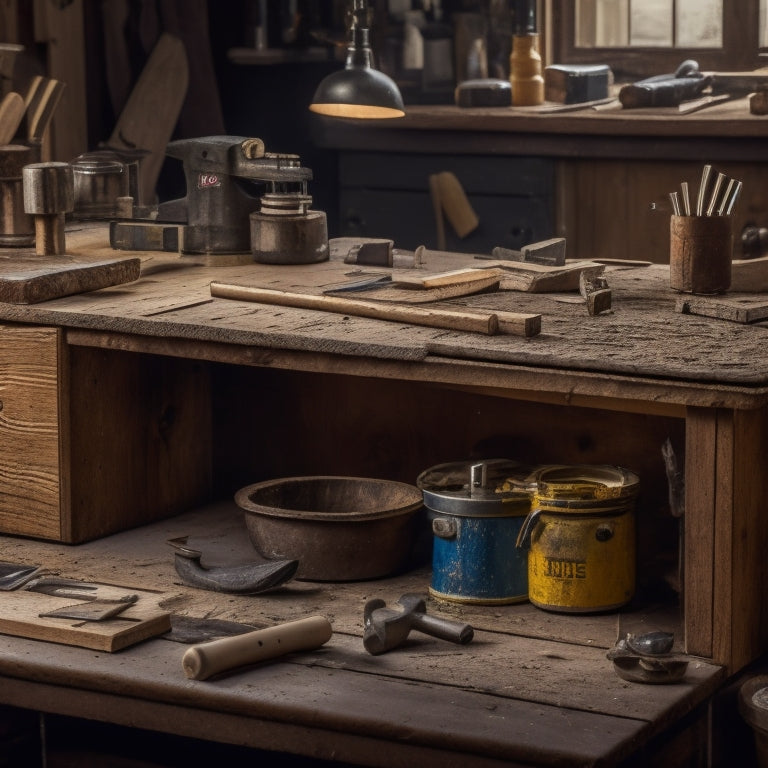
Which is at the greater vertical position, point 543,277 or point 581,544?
point 543,277

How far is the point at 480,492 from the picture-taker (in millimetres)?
2621

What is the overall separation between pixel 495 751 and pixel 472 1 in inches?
A: 172

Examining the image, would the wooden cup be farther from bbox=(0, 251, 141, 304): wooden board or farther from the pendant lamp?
the pendant lamp

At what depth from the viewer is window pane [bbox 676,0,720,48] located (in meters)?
5.77

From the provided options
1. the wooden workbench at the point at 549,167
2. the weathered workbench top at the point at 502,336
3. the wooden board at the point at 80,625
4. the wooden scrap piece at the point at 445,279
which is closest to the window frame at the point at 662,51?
the wooden workbench at the point at 549,167

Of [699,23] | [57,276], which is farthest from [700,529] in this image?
[699,23]

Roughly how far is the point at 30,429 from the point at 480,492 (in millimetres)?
877

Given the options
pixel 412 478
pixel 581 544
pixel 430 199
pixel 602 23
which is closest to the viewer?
pixel 581 544

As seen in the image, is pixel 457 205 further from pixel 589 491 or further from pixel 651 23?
pixel 589 491

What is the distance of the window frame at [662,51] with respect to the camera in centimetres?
570

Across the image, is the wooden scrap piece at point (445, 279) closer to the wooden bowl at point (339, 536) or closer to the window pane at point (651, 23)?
the wooden bowl at point (339, 536)

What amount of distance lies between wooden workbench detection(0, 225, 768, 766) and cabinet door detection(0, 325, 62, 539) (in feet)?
0.07

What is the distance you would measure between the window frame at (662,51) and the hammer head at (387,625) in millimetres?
3798

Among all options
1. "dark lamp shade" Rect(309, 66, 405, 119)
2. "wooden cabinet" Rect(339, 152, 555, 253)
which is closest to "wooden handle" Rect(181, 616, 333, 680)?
"dark lamp shade" Rect(309, 66, 405, 119)
